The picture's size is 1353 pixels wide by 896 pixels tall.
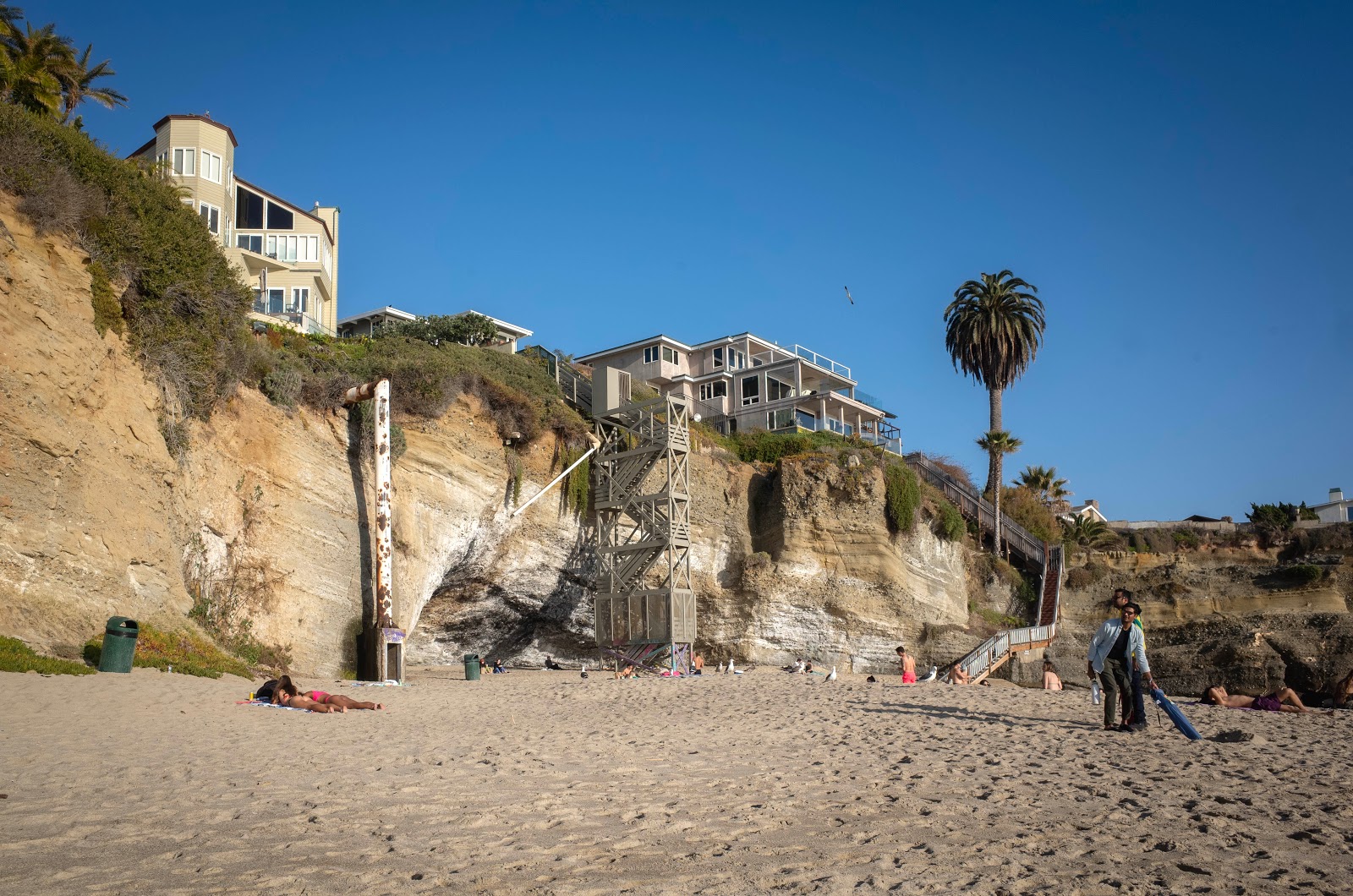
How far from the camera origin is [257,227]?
42.1 meters

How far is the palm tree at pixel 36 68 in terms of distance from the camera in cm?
2478

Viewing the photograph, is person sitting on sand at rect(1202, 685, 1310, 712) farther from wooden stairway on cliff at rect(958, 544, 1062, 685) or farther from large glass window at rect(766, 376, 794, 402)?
large glass window at rect(766, 376, 794, 402)

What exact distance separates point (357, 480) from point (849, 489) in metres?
17.2

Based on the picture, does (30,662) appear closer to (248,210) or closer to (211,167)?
(211,167)

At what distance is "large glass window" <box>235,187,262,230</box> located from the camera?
A: 41.8m

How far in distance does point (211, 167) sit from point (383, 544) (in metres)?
22.2

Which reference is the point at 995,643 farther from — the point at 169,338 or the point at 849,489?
the point at 169,338

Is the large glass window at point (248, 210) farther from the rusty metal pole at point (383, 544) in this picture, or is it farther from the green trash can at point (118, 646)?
the green trash can at point (118, 646)

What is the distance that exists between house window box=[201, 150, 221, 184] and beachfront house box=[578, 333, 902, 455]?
20.9 meters

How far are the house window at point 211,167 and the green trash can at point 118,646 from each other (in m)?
27.7

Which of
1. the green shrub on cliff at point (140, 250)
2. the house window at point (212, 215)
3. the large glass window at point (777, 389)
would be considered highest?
the house window at point (212, 215)

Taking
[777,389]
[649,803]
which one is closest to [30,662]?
[649,803]

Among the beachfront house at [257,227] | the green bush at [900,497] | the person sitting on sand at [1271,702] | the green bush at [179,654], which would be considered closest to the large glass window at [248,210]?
the beachfront house at [257,227]

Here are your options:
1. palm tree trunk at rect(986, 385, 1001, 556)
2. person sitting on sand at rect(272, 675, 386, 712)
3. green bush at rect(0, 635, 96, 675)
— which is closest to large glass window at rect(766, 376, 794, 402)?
palm tree trunk at rect(986, 385, 1001, 556)
